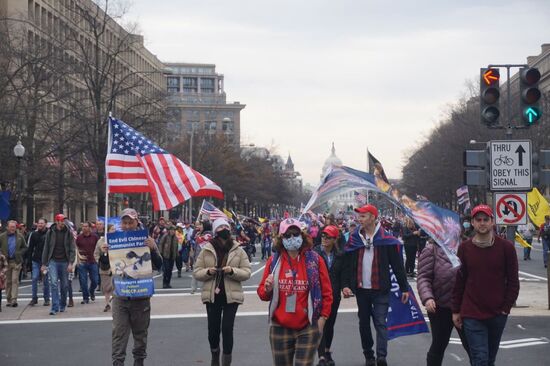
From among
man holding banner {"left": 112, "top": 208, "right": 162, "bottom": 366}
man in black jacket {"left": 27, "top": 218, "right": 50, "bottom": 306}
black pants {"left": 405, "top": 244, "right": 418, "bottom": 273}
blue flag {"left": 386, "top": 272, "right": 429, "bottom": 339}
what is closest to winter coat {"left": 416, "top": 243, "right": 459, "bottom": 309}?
blue flag {"left": 386, "top": 272, "right": 429, "bottom": 339}

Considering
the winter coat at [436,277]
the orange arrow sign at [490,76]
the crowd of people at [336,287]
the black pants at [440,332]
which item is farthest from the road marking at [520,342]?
the orange arrow sign at [490,76]

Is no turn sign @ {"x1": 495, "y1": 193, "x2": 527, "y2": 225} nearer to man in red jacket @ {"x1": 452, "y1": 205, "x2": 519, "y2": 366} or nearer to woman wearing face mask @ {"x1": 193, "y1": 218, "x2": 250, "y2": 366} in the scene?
woman wearing face mask @ {"x1": 193, "y1": 218, "x2": 250, "y2": 366}

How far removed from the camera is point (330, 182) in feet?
32.8

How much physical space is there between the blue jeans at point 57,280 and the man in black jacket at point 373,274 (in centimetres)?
739

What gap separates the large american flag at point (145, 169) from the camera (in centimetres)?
1104

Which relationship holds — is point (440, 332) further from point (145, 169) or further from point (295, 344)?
point (145, 169)

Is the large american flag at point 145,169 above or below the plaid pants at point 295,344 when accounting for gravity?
above

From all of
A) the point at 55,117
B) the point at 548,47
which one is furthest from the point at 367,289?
the point at 548,47

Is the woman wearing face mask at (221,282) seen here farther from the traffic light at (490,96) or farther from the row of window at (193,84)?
the row of window at (193,84)

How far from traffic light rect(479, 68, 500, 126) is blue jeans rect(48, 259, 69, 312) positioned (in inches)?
314

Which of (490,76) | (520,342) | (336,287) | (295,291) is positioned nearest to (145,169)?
(336,287)

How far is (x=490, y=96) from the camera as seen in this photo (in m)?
14.1

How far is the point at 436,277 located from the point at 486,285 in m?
1.20

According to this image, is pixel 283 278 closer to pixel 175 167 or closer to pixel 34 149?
pixel 175 167
